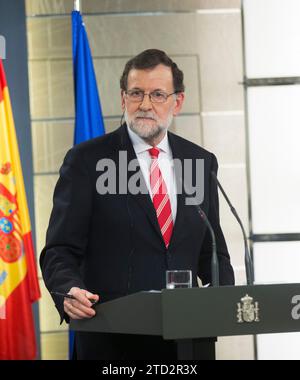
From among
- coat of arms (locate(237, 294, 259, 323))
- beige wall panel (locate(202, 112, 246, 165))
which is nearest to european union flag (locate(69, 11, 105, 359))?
beige wall panel (locate(202, 112, 246, 165))

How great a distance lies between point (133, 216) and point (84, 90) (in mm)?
2176

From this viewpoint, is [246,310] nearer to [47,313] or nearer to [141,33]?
[47,313]

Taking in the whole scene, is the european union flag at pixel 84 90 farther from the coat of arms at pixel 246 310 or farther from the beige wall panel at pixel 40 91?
the coat of arms at pixel 246 310

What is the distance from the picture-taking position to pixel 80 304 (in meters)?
2.36

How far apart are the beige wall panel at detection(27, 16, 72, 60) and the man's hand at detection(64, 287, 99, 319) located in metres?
3.02

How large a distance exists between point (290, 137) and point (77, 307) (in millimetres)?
3197

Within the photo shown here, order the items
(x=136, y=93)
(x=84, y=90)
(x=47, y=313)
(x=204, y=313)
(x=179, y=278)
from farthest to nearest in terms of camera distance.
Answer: (x=47, y=313)
(x=84, y=90)
(x=136, y=93)
(x=179, y=278)
(x=204, y=313)

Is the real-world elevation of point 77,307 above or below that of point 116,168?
below

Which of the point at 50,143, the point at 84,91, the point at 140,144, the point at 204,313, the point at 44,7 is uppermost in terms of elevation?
the point at 44,7

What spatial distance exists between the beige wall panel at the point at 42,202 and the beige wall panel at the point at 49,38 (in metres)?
0.85

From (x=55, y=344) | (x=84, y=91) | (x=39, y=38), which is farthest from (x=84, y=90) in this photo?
(x=55, y=344)
